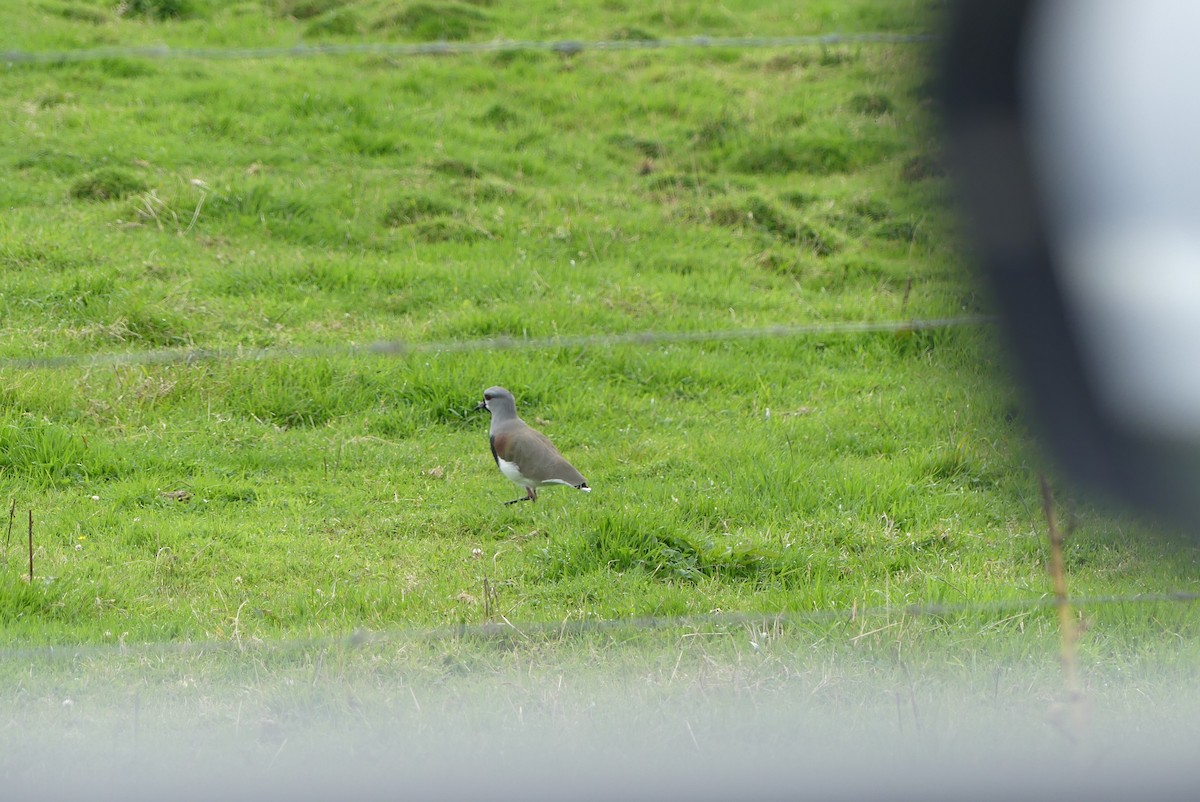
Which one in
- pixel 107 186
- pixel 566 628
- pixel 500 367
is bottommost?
pixel 566 628

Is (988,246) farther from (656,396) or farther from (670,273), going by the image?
(670,273)

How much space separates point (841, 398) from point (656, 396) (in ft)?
3.00

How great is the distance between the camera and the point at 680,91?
33.0 feet

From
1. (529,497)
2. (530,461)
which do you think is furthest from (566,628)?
(529,497)

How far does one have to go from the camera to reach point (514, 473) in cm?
475

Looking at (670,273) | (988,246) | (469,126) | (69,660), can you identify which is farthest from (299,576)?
(469,126)

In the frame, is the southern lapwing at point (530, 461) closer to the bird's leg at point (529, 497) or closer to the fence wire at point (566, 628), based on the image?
the bird's leg at point (529, 497)

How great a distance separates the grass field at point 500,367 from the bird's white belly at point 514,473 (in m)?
0.24

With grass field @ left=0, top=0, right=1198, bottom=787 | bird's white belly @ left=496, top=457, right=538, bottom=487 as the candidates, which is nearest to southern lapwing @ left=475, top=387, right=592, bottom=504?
bird's white belly @ left=496, top=457, right=538, bottom=487

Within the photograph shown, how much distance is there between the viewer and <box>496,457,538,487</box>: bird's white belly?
4.74 m

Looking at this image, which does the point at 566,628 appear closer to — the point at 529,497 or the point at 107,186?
the point at 529,497

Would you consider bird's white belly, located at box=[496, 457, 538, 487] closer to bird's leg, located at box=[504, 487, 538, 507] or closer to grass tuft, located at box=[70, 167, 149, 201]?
bird's leg, located at box=[504, 487, 538, 507]

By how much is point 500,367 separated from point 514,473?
4.56ft

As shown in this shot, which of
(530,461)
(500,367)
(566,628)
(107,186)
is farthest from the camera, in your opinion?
(107,186)
